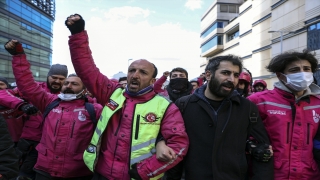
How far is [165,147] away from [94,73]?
105cm

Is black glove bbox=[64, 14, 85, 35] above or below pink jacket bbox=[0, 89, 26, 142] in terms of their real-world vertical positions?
above

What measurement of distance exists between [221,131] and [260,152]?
420 mm

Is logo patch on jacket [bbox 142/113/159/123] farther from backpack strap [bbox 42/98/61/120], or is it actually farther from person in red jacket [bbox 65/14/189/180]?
backpack strap [bbox 42/98/61/120]

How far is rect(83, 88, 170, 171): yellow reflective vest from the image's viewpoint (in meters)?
2.54

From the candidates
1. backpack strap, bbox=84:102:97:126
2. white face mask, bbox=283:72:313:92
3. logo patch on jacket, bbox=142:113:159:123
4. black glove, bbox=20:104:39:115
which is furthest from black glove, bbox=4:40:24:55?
white face mask, bbox=283:72:313:92

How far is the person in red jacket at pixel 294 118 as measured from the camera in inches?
107

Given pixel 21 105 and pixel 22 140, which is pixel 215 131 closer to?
pixel 21 105

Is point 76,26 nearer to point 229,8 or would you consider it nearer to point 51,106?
point 51,106

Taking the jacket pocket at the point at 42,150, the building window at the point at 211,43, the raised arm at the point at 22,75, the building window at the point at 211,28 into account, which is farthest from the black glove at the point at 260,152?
the building window at the point at 211,28

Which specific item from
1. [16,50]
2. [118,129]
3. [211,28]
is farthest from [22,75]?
[211,28]

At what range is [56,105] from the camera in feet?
11.7

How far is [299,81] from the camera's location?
9.48 feet

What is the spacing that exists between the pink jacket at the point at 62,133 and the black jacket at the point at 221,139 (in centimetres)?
137

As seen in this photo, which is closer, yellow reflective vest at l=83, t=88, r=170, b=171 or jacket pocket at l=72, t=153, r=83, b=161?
yellow reflective vest at l=83, t=88, r=170, b=171
